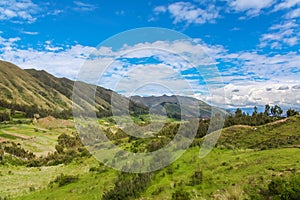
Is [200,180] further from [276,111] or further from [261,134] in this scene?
[276,111]

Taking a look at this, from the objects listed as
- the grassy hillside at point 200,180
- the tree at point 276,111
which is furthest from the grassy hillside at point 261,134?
the tree at point 276,111

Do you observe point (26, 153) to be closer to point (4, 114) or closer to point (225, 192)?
point (225, 192)

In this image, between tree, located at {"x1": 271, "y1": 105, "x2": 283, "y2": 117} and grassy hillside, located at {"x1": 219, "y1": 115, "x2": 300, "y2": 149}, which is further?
tree, located at {"x1": 271, "y1": 105, "x2": 283, "y2": 117}

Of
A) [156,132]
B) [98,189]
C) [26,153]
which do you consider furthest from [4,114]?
[98,189]

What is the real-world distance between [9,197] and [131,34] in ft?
69.6

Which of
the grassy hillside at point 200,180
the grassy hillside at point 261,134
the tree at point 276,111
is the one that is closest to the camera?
the grassy hillside at point 200,180

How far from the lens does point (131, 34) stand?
2617cm

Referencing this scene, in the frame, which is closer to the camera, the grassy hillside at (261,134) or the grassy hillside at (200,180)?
the grassy hillside at (200,180)

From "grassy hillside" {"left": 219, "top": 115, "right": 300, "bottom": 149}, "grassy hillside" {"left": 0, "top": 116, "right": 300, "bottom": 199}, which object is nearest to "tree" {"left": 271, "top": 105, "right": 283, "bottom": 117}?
"grassy hillside" {"left": 219, "top": 115, "right": 300, "bottom": 149}

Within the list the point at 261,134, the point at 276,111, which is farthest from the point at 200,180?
the point at 276,111

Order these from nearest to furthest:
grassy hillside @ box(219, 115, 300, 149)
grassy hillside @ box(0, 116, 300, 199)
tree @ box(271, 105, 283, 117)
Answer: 1. grassy hillside @ box(0, 116, 300, 199)
2. grassy hillside @ box(219, 115, 300, 149)
3. tree @ box(271, 105, 283, 117)

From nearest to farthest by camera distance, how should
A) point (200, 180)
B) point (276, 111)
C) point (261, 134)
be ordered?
point (200, 180) → point (261, 134) → point (276, 111)

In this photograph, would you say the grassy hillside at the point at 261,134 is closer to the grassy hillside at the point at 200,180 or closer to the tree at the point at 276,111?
the grassy hillside at the point at 200,180

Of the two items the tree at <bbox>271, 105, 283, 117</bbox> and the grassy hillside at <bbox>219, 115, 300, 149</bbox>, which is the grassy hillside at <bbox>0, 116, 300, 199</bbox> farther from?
the tree at <bbox>271, 105, 283, 117</bbox>
